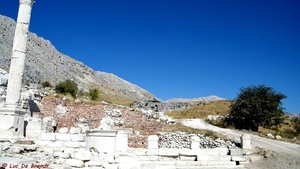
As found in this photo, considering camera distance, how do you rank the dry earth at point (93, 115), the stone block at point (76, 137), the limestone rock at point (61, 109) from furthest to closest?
the limestone rock at point (61, 109) → the dry earth at point (93, 115) → the stone block at point (76, 137)

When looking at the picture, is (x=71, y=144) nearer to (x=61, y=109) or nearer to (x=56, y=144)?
(x=56, y=144)

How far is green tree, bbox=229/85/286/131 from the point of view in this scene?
25.0 m

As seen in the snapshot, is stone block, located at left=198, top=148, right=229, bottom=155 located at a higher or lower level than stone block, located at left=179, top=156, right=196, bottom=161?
higher

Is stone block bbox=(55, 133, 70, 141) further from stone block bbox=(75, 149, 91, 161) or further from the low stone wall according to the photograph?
stone block bbox=(75, 149, 91, 161)

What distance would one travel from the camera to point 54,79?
179 ft

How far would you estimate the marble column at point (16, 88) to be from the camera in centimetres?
1364

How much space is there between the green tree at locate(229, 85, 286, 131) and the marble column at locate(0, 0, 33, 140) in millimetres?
18965

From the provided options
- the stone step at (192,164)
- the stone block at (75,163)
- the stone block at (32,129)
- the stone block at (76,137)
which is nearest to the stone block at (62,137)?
the stone block at (76,137)

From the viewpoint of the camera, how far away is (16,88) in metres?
14.8

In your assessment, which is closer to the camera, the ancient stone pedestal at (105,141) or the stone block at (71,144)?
the ancient stone pedestal at (105,141)

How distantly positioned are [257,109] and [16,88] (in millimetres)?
19348

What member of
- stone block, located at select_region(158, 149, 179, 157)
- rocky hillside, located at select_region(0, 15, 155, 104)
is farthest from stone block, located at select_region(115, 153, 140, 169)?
rocky hillside, located at select_region(0, 15, 155, 104)

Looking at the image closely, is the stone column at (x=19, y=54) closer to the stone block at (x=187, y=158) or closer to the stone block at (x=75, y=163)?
the stone block at (x=75, y=163)

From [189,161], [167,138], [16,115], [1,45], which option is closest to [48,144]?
[16,115]
